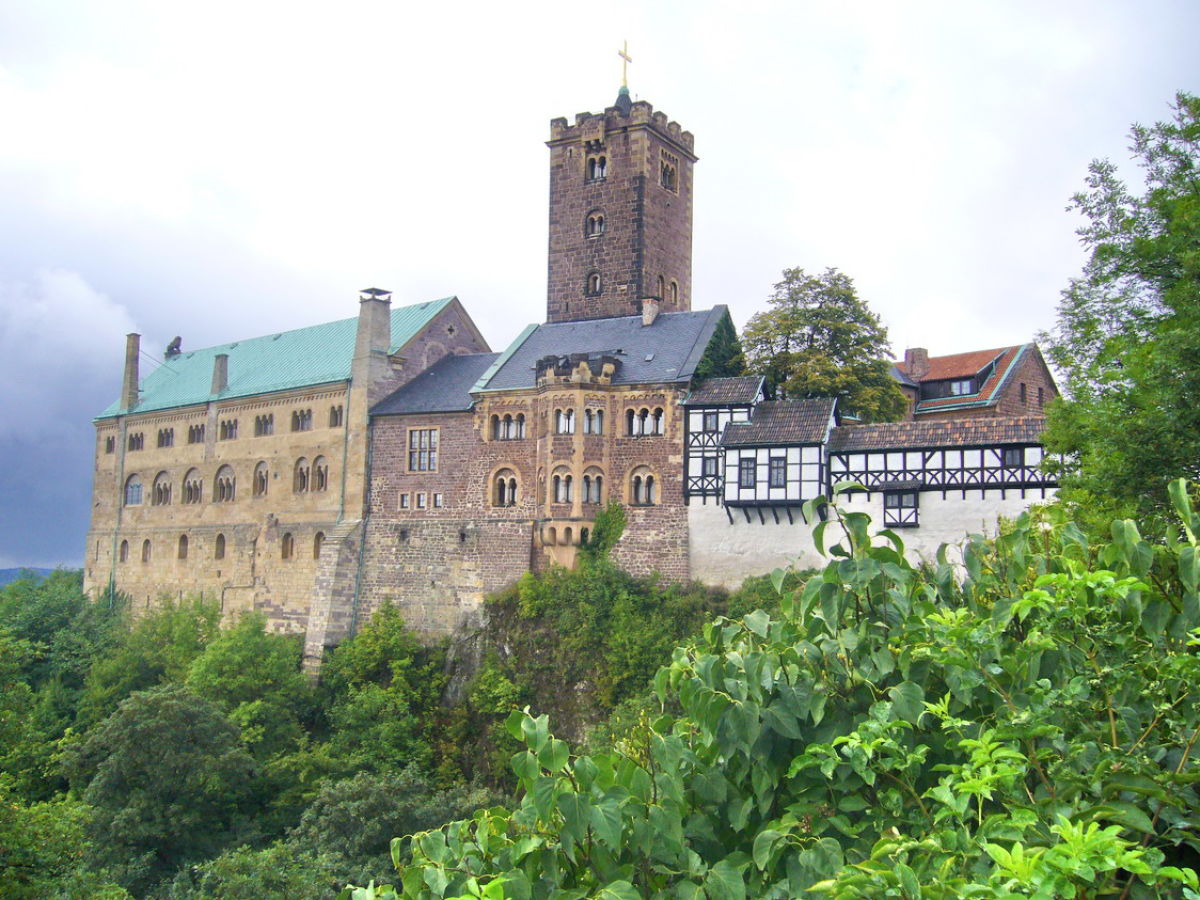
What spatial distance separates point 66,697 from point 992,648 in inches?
2048

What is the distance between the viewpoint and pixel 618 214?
49406 millimetres

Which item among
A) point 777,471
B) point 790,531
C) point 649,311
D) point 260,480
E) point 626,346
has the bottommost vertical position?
point 790,531

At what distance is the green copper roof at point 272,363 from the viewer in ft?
173

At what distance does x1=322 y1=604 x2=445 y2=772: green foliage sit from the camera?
40.6 m

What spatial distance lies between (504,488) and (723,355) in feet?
31.6

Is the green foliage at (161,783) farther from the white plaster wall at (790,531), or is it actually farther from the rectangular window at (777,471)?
the rectangular window at (777,471)

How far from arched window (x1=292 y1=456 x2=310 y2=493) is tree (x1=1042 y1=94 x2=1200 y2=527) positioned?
32.5 meters

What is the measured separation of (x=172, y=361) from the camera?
217ft

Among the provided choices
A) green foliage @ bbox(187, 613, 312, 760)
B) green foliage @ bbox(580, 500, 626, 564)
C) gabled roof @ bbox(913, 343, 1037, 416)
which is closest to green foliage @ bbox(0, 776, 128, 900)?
green foliage @ bbox(187, 613, 312, 760)

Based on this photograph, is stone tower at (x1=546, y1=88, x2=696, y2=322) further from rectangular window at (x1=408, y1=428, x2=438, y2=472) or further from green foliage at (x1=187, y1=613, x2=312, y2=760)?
green foliage at (x1=187, y1=613, x2=312, y2=760)

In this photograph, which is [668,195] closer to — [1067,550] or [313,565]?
[313,565]

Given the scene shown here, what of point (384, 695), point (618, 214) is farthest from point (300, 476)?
point (618, 214)

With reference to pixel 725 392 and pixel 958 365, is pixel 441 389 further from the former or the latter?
pixel 958 365

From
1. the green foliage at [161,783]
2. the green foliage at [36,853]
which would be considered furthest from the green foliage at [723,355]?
the green foliage at [36,853]
